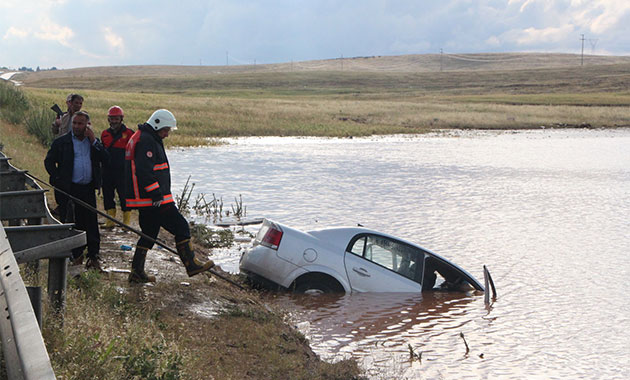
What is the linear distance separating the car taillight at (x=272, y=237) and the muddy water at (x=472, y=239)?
72 cm

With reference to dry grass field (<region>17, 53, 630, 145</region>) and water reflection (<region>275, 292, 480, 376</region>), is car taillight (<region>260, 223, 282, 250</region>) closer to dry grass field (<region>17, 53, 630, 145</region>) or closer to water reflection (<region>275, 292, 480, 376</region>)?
water reflection (<region>275, 292, 480, 376</region>)

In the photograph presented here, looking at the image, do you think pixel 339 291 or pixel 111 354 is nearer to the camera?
pixel 111 354

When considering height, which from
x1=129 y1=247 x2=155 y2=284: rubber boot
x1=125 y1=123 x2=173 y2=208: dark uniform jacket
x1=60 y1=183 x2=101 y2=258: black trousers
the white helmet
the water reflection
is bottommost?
the water reflection

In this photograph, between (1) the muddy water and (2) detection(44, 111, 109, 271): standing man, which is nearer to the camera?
(1) the muddy water

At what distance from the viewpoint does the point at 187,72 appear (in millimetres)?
194375

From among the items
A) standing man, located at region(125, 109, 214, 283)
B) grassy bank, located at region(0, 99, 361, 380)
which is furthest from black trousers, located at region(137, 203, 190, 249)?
grassy bank, located at region(0, 99, 361, 380)

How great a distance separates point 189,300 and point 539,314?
4.76 m

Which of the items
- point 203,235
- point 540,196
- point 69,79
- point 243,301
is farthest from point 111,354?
point 69,79

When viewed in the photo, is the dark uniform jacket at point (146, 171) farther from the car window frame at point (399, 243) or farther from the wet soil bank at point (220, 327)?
the car window frame at point (399, 243)

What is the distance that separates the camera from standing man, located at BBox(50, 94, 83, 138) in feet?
34.5

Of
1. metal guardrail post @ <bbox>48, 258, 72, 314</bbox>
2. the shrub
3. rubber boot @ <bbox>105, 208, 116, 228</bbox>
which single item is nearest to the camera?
metal guardrail post @ <bbox>48, 258, 72, 314</bbox>

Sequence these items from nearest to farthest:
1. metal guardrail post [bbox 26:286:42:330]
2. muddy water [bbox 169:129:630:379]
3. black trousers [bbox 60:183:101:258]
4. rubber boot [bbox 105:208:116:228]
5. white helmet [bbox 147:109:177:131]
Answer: metal guardrail post [bbox 26:286:42:330], white helmet [bbox 147:109:177:131], muddy water [bbox 169:129:630:379], black trousers [bbox 60:183:101:258], rubber boot [bbox 105:208:116:228]

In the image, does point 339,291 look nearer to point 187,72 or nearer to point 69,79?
point 69,79

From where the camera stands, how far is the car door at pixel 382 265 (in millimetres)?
9992
